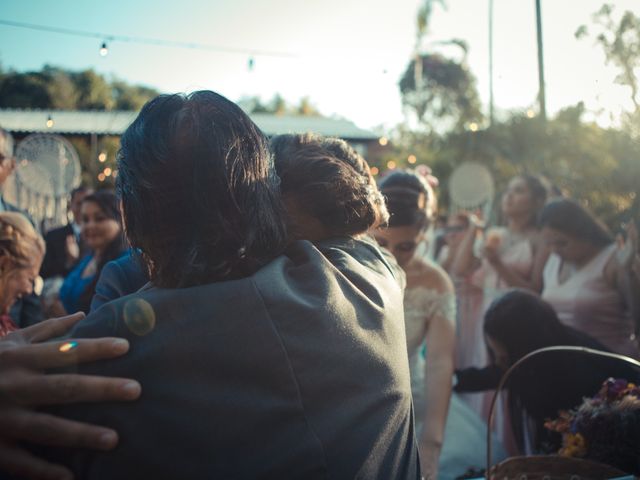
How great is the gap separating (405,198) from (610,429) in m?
1.30

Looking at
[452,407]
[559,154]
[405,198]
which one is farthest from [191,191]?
[559,154]

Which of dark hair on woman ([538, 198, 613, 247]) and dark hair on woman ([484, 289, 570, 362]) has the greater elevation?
dark hair on woman ([538, 198, 613, 247])

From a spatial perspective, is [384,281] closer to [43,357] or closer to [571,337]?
[43,357]

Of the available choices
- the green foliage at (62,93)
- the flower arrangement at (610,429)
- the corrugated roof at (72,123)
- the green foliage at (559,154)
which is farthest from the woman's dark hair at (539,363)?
the corrugated roof at (72,123)

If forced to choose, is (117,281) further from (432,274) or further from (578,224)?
(578,224)

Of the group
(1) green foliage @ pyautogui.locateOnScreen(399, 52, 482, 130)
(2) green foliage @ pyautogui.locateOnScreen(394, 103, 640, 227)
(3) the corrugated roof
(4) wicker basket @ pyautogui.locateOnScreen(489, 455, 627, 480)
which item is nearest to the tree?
(2) green foliage @ pyautogui.locateOnScreen(394, 103, 640, 227)

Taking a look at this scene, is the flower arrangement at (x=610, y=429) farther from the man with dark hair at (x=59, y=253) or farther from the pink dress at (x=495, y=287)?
the man with dark hair at (x=59, y=253)

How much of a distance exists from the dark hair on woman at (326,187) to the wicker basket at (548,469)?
93 cm

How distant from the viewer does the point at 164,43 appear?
9102 mm

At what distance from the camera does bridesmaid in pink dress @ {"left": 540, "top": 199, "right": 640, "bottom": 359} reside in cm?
369

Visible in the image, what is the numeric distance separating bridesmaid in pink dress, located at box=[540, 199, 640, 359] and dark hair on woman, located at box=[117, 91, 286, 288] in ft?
10.6

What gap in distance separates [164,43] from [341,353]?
9.06 metres

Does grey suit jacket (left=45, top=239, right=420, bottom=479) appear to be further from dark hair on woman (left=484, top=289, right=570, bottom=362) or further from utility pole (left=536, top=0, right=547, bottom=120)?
utility pole (left=536, top=0, right=547, bottom=120)

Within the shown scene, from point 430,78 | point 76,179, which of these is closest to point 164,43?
point 76,179
